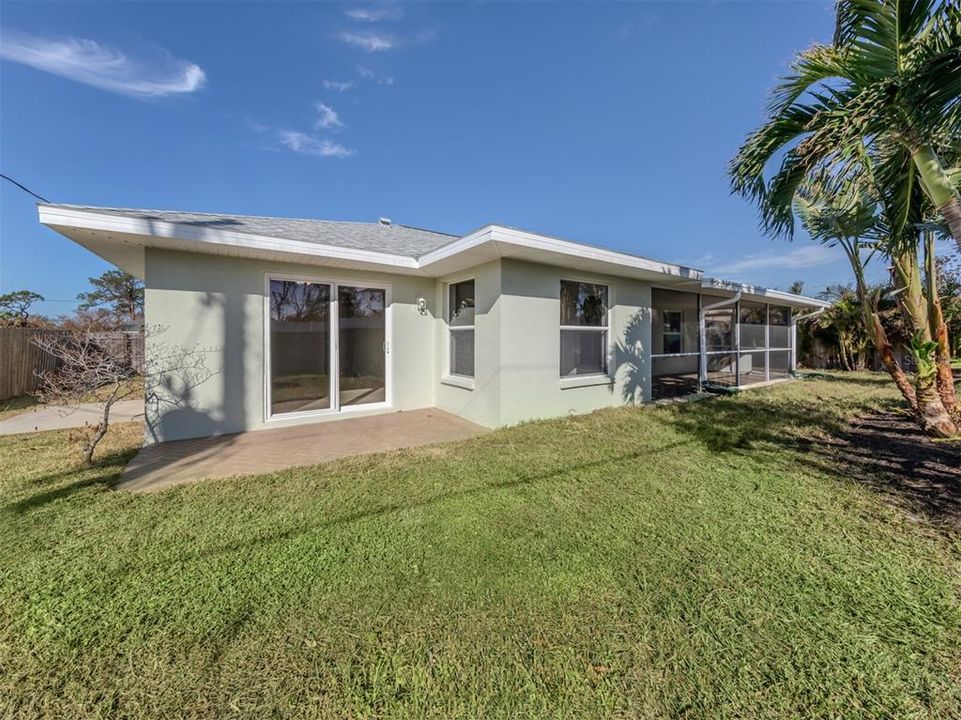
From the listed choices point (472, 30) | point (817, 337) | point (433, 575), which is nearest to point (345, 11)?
point (472, 30)

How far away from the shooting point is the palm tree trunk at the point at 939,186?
3.16 metres

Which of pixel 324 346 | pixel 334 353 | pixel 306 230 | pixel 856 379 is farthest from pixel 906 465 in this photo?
pixel 856 379

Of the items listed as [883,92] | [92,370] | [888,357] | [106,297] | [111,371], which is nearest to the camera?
[883,92]

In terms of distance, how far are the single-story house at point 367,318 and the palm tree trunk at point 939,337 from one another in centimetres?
320

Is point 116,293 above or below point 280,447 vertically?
above

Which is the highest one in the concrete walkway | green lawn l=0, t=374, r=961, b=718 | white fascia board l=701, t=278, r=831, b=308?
white fascia board l=701, t=278, r=831, b=308

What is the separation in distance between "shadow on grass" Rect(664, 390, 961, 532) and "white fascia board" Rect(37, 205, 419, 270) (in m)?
6.20

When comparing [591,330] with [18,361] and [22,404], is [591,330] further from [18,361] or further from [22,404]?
[18,361]

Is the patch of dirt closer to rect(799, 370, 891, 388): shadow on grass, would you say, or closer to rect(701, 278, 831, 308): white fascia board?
rect(701, 278, 831, 308): white fascia board

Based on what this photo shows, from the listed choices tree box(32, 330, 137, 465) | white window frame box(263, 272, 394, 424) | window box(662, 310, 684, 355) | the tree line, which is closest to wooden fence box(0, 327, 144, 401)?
tree box(32, 330, 137, 465)

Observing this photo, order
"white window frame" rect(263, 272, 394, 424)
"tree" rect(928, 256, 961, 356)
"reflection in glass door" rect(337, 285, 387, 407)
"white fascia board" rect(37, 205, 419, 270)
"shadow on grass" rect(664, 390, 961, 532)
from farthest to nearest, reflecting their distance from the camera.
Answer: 1. "tree" rect(928, 256, 961, 356)
2. "reflection in glass door" rect(337, 285, 387, 407)
3. "white window frame" rect(263, 272, 394, 424)
4. "white fascia board" rect(37, 205, 419, 270)
5. "shadow on grass" rect(664, 390, 961, 532)

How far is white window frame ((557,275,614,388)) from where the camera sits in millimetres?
6801

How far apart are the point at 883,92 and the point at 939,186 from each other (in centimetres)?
95

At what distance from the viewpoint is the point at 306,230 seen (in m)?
6.96
